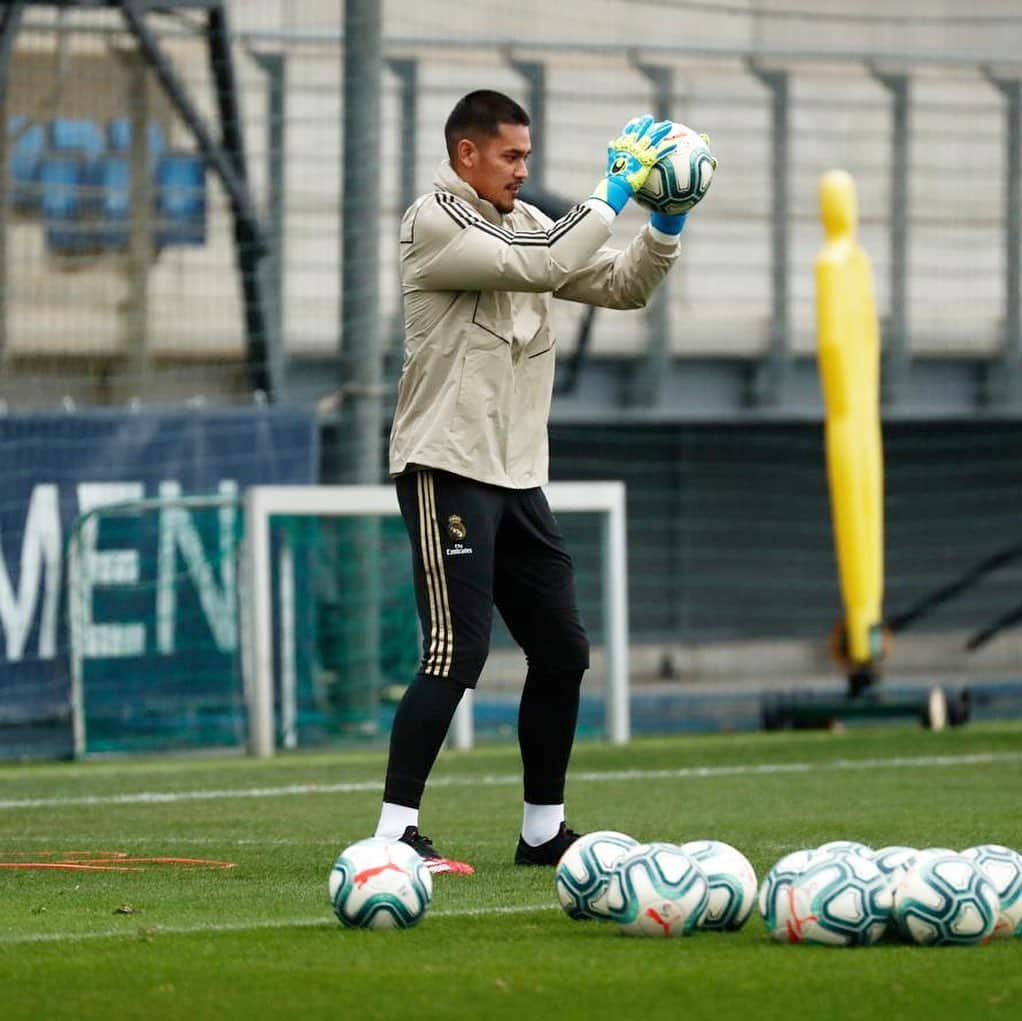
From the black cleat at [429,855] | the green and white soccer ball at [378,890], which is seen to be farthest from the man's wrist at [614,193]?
the green and white soccer ball at [378,890]

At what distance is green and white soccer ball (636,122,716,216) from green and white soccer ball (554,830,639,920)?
1.99 meters

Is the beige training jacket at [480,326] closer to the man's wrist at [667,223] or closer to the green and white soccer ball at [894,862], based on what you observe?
the man's wrist at [667,223]

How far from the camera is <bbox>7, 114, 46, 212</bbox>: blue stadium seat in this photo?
46.3 feet

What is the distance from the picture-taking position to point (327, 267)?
54.1 ft

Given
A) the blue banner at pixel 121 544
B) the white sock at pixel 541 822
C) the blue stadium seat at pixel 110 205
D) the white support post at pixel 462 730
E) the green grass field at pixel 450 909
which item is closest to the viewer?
the green grass field at pixel 450 909

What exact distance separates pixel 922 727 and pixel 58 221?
564cm

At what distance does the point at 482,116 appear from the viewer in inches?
246

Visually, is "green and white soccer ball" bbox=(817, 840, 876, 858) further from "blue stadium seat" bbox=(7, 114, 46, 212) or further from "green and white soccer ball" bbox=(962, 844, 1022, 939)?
"blue stadium seat" bbox=(7, 114, 46, 212)

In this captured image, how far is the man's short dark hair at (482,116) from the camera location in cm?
624

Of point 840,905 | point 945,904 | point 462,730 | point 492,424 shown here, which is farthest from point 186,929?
point 462,730

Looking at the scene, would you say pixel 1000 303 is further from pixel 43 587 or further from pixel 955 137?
pixel 43 587

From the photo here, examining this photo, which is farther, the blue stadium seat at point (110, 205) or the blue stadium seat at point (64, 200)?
the blue stadium seat at point (110, 205)

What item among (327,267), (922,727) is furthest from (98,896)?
(327,267)

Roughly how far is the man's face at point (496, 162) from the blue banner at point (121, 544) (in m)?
6.39
